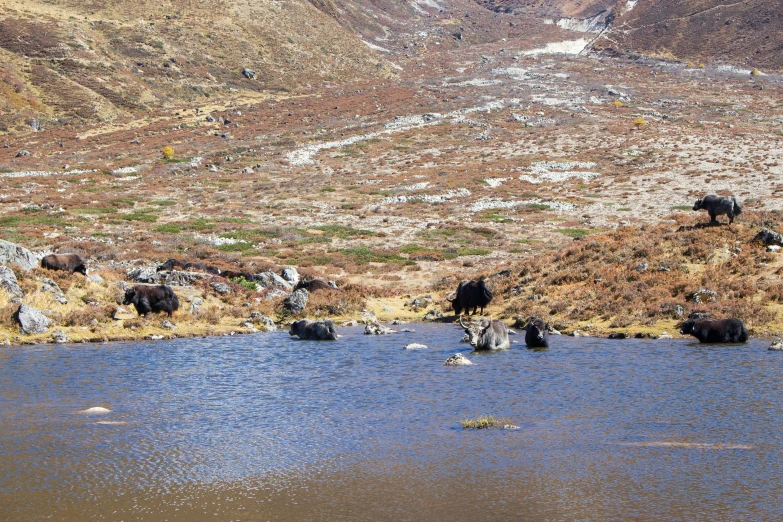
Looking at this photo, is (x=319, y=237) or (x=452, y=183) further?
(x=452, y=183)

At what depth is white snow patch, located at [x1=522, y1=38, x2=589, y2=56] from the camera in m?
174

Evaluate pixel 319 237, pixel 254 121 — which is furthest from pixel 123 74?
pixel 319 237

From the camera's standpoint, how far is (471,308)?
112 ft

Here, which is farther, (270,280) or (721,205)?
(270,280)

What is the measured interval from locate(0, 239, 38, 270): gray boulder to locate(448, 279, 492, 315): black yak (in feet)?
63.4

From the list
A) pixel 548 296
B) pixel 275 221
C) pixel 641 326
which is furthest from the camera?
pixel 275 221

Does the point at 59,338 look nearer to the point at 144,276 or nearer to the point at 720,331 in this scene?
the point at 144,276

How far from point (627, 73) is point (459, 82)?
34.7 m

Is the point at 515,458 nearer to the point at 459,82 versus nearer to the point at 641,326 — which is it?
the point at 641,326

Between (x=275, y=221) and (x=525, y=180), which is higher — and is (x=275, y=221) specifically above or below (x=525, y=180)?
below

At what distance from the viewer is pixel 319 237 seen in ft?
179

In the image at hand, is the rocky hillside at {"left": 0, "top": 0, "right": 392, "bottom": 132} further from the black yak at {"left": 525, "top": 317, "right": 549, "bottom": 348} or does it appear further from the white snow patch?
the black yak at {"left": 525, "top": 317, "right": 549, "bottom": 348}

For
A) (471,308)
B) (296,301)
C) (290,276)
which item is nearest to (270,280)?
(290,276)

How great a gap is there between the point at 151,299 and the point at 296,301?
667cm
